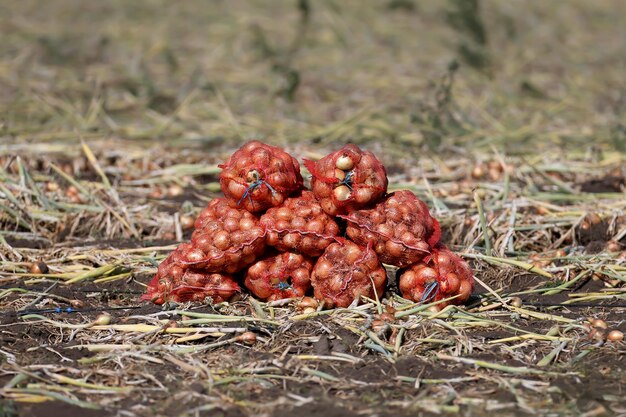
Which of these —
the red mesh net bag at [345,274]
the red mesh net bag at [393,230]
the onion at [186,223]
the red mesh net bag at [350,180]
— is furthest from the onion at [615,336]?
the onion at [186,223]

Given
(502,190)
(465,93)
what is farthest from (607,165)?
(465,93)

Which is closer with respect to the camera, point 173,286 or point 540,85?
point 173,286

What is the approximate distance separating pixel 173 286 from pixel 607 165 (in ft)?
11.2

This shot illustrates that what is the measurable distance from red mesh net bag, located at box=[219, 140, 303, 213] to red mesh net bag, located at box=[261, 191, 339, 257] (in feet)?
0.20

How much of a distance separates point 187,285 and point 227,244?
259 millimetres

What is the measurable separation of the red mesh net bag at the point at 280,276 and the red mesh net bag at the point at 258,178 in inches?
9.4

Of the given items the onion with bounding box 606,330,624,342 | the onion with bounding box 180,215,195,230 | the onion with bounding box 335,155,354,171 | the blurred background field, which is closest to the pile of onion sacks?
the onion with bounding box 335,155,354,171

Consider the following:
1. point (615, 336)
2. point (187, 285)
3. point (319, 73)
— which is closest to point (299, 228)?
point (187, 285)

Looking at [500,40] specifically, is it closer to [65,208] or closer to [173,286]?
[65,208]

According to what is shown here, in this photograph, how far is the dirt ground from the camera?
3277 millimetres

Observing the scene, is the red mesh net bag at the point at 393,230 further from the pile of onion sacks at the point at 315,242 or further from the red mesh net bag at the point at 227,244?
the red mesh net bag at the point at 227,244

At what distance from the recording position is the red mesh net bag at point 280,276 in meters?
3.97

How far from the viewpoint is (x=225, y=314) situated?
3.90 m

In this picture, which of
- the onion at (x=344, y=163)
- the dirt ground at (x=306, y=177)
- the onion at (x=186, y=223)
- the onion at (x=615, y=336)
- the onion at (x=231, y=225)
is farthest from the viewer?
the onion at (x=186, y=223)
